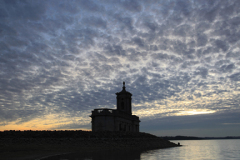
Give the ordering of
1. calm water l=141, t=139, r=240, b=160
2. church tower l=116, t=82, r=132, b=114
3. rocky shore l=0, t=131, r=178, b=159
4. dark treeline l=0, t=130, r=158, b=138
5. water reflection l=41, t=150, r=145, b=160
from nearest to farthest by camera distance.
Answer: water reflection l=41, t=150, r=145, b=160
calm water l=141, t=139, r=240, b=160
rocky shore l=0, t=131, r=178, b=159
dark treeline l=0, t=130, r=158, b=138
church tower l=116, t=82, r=132, b=114

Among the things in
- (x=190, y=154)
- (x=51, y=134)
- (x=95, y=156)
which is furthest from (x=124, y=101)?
(x=95, y=156)

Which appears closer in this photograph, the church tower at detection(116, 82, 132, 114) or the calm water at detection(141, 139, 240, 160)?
the calm water at detection(141, 139, 240, 160)

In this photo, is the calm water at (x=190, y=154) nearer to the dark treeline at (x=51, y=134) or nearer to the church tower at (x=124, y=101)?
the dark treeline at (x=51, y=134)

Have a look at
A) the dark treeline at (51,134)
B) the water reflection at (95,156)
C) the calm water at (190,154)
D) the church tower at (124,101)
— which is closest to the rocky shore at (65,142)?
the dark treeline at (51,134)

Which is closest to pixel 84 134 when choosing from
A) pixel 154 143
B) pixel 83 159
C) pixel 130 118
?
pixel 83 159

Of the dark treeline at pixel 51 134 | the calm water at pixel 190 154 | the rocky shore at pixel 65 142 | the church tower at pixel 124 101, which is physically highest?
the church tower at pixel 124 101

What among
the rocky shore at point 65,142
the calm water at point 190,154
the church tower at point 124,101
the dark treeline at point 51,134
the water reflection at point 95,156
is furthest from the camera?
the church tower at point 124,101

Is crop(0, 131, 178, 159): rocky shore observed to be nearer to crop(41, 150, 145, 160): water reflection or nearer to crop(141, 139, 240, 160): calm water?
crop(41, 150, 145, 160): water reflection

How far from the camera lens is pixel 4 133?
165 feet

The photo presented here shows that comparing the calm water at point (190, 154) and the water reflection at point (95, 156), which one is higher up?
the water reflection at point (95, 156)

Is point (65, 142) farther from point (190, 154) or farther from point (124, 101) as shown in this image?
point (124, 101)

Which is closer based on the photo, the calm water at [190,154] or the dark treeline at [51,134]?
the calm water at [190,154]

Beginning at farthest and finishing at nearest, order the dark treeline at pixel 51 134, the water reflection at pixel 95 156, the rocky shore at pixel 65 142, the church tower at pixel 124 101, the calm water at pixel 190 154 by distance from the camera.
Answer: the church tower at pixel 124 101 < the dark treeline at pixel 51 134 < the rocky shore at pixel 65 142 < the calm water at pixel 190 154 < the water reflection at pixel 95 156

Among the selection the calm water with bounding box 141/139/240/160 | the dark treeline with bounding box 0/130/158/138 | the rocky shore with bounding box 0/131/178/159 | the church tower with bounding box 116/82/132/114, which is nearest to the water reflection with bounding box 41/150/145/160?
the calm water with bounding box 141/139/240/160
